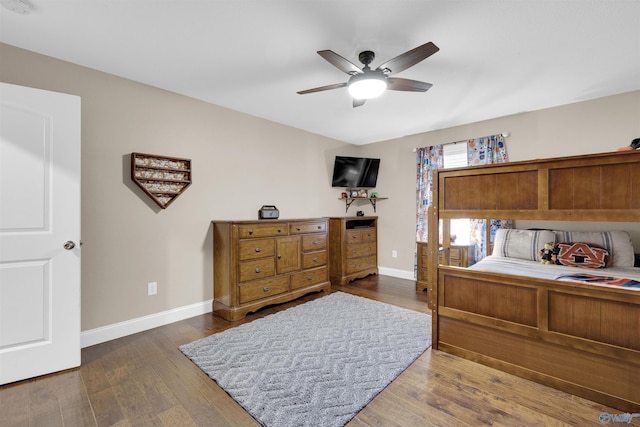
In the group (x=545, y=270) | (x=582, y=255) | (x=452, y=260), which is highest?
(x=582, y=255)

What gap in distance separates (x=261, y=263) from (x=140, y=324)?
4.23 ft

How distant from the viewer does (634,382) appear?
1627 mm

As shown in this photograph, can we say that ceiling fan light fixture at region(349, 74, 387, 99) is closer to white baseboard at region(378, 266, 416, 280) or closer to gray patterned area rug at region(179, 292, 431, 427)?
gray patterned area rug at region(179, 292, 431, 427)

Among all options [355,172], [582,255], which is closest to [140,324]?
[355,172]

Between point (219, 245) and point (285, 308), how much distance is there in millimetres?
1074

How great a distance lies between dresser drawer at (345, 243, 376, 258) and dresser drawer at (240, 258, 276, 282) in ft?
4.95

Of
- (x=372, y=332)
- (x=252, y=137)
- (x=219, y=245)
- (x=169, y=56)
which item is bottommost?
(x=372, y=332)

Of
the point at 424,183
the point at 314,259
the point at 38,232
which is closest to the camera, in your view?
the point at 38,232

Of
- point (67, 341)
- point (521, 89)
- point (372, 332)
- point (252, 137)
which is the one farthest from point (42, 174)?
point (521, 89)

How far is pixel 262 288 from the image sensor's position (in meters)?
3.23

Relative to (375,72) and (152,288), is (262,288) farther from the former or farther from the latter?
(375,72)

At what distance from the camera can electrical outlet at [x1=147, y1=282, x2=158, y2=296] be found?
2820mm

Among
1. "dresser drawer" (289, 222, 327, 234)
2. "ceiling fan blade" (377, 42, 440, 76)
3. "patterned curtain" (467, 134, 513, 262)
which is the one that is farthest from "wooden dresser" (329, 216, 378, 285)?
"ceiling fan blade" (377, 42, 440, 76)

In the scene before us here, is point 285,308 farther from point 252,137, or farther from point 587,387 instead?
point 587,387
